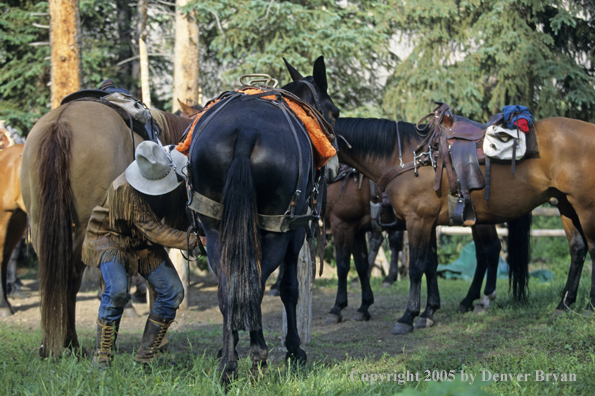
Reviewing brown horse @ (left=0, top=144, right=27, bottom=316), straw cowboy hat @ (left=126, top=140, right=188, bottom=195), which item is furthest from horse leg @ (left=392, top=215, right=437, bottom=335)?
brown horse @ (left=0, top=144, right=27, bottom=316)

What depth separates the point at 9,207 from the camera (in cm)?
688

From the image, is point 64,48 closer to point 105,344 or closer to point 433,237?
point 105,344

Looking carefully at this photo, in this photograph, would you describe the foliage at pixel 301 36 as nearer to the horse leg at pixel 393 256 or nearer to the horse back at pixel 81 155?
the horse leg at pixel 393 256

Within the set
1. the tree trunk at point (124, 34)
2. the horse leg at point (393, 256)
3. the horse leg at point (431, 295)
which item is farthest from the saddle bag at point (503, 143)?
the tree trunk at point (124, 34)

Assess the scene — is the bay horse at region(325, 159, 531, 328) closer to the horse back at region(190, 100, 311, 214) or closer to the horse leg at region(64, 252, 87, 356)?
the horse leg at region(64, 252, 87, 356)

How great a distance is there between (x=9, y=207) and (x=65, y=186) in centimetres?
360

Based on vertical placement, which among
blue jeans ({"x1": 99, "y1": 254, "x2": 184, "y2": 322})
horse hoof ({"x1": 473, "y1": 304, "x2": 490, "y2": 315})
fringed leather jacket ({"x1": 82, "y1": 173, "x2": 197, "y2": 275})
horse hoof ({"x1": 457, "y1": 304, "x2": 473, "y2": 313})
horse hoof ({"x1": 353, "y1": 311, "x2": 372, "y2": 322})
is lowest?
horse hoof ({"x1": 353, "y1": 311, "x2": 372, "y2": 322})

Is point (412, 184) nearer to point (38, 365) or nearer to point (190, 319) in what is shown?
point (190, 319)

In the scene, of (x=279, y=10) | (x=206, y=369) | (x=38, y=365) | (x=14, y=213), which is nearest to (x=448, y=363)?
(x=206, y=369)

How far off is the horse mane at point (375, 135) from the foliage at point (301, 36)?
464 centimetres

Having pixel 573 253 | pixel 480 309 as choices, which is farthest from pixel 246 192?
pixel 480 309

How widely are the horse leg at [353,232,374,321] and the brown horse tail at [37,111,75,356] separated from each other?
12.0 feet

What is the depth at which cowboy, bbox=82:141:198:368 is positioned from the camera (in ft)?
11.5

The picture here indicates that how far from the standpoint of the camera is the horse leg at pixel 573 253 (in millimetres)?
5652
